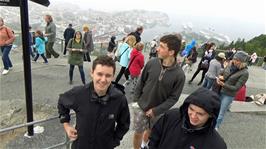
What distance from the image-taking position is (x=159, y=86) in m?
3.69

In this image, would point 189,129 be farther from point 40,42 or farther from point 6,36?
point 40,42

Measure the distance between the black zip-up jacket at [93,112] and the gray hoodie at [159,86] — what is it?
0.86 meters

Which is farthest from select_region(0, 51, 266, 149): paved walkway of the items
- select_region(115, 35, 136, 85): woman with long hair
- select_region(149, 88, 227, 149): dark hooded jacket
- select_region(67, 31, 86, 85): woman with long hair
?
select_region(149, 88, 227, 149): dark hooded jacket

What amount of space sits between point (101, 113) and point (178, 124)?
76 centimetres

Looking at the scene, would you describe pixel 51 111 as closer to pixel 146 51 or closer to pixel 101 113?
pixel 101 113

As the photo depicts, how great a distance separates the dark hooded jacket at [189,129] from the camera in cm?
233

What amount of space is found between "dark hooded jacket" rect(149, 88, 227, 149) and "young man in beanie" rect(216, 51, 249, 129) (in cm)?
293

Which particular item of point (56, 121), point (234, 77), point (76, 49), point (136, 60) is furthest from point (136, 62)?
point (234, 77)

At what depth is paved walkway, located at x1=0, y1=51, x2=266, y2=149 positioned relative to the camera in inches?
211

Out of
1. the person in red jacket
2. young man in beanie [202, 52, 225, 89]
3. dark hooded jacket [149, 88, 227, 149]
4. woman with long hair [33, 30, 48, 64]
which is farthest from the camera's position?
woman with long hair [33, 30, 48, 64]

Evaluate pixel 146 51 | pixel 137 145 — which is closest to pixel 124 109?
pixel 137 145

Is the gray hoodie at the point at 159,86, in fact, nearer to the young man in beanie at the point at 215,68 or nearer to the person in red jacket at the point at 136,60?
the person in red jacket at the point at 136,60

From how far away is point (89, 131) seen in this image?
2.79 m

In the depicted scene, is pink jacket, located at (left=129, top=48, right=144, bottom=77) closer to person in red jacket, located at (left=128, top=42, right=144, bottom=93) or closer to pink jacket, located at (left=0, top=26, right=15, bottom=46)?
person in red jacket, located at (left=128, top=42, right=144, bottom=93)
